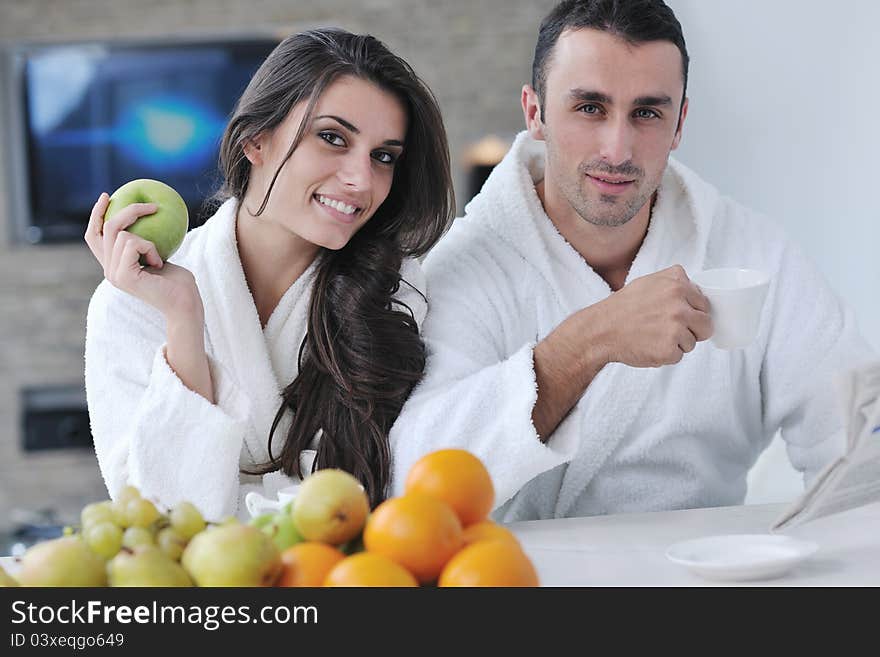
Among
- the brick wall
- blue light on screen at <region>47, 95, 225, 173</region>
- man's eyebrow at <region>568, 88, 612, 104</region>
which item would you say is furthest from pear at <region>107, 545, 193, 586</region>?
blue light on screen at <region>47, 95, 225, 173</region>

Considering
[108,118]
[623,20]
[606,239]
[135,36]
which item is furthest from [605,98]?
[108,118]

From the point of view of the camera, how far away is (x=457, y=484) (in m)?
0.92

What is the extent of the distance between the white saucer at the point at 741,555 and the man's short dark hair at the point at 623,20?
2.88 feet

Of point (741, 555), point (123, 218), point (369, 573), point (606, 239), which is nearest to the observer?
point (369, 573)

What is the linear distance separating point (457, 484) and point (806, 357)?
Result: 3.43ft

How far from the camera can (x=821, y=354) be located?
1.77m

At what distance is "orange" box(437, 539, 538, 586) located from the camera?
2.66 ft

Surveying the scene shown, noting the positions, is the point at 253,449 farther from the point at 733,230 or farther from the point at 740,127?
the point at 740,127

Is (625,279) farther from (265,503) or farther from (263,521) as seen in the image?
(263,521)

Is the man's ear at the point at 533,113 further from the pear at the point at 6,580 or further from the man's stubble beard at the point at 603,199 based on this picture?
the pear at the point at 6,580

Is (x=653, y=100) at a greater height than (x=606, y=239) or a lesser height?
greater
